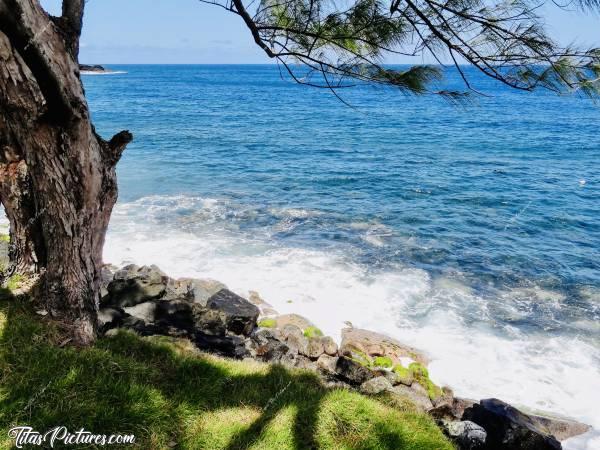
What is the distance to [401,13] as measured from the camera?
198 inches

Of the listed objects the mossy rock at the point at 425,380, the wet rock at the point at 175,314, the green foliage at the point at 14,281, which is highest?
the green foliage at the point at 14,281

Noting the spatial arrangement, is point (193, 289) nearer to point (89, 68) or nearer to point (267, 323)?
point (267, 323)

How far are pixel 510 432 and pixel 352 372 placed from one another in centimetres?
261

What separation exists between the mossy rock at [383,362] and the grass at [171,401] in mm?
3588

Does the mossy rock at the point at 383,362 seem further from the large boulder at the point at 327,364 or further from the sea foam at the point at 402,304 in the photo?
the sea foam at the point at 402,304

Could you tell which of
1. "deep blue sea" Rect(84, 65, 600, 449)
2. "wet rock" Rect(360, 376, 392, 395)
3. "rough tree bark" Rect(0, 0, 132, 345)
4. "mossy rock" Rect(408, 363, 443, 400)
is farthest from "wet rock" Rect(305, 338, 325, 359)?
"rough tree bark" Rect(0, 0, 132, 345)

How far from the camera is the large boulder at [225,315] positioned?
27.6 feet

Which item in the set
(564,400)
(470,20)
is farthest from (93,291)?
(564,400)

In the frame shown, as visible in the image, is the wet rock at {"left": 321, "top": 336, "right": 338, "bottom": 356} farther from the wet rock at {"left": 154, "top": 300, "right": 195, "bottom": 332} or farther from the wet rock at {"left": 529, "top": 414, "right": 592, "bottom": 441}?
the wet rock at {"left": 529, "top": 414, "right": 592, "bottom": 441}

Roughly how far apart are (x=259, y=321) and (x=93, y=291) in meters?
5.43

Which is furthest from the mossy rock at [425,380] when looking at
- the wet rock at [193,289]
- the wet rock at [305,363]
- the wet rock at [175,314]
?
the wet rock at [193,289]

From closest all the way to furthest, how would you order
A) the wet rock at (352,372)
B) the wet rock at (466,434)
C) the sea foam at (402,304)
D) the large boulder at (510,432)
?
the wet rock at (466,434) < the large boulder at (510,432) < the wet rock at (352,372) < the sea foam at (402,304)

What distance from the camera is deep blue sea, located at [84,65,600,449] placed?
32.6ft

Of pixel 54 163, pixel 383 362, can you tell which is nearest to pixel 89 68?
pixel 54 163
